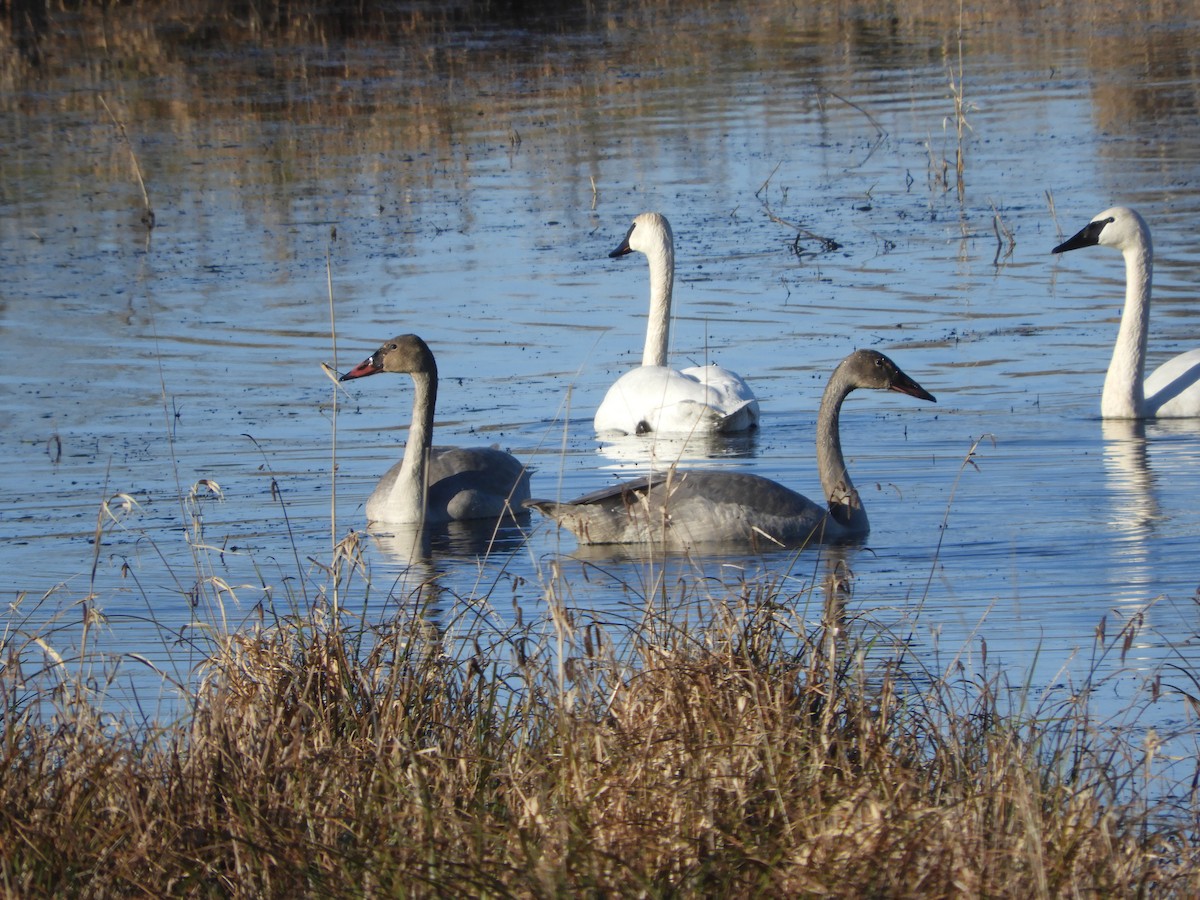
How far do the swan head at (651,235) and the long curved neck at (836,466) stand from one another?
3.60 m

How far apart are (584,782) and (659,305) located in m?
7.91

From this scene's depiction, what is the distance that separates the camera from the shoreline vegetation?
3.46 metres

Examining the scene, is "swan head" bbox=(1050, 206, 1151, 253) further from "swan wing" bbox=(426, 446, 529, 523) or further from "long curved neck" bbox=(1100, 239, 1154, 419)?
"swan wing" bbox=(426, 446, 529, 523)

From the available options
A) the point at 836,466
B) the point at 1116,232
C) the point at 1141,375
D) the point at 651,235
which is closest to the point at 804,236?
the point at 651,235

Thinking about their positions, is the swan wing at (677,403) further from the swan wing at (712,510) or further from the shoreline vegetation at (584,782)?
the shoreline vegetation at (584,782)

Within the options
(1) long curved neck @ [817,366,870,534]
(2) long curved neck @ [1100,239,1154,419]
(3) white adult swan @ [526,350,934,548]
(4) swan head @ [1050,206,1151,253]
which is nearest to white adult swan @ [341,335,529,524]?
(3) white adult swan @ [526,350,934,548]

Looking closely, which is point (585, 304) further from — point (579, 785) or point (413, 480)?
point (579, 785)

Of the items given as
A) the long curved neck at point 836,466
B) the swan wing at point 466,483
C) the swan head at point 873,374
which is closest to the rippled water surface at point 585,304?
the long curved neck at point 836,466

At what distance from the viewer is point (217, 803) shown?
12.8ft

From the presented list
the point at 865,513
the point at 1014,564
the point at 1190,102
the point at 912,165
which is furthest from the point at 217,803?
the point at 1190,102

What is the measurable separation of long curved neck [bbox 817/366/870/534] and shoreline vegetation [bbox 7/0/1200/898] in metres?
3.12

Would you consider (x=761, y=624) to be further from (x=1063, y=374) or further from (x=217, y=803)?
(x=1063, y=374)

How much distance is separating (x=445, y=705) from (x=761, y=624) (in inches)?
30.5

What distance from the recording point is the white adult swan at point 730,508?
795 centimetres
